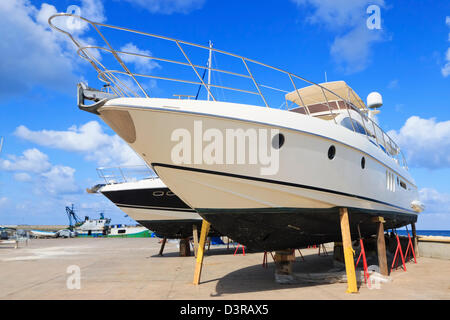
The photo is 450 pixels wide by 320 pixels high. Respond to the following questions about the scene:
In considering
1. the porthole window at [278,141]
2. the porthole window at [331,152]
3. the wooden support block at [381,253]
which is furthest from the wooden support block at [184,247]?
the porthole window at [278,141]


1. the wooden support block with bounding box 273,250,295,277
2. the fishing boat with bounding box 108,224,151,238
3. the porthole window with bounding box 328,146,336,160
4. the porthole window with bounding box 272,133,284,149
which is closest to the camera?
the porthole window with bounding box 272,133,284,149

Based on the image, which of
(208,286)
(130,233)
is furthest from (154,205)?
(130,233)

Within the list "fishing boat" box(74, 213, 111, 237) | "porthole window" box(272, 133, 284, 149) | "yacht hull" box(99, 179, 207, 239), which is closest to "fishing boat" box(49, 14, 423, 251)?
"porthole window" box(272, 133, 284, 149)

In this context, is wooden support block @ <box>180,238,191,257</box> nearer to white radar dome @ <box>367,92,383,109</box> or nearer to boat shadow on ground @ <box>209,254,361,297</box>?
boat shadow on ground @ <box>209,254,361,297</box>

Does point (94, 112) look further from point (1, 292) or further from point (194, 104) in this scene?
point (1, 292)

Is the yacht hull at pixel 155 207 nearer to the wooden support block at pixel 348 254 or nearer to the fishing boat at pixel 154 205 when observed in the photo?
the fishing boat at pixel 154 205

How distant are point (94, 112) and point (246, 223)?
3423mm

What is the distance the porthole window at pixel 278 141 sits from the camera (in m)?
5.55

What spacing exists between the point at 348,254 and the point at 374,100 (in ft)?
31.3

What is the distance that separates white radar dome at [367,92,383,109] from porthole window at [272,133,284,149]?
32.4 feet

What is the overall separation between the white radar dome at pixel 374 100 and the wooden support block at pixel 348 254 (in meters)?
8.91

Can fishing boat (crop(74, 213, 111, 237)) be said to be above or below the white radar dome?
below

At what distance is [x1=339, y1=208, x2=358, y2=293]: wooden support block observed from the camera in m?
5.98
